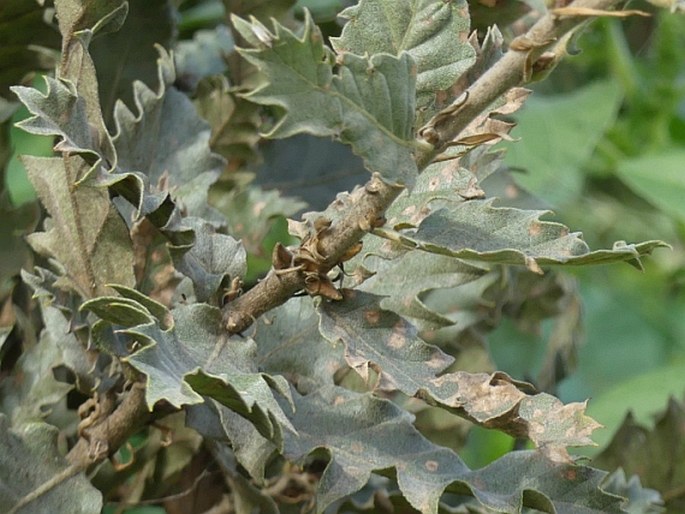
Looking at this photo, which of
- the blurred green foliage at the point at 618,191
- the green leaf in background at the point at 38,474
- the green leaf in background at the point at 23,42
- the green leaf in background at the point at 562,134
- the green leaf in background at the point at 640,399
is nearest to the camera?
the green leaf in background at the point at 38,474

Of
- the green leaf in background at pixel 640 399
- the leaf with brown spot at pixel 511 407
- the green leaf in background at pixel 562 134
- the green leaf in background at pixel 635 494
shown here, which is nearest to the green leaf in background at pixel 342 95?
the leaf with brown spot at pixel 511 407

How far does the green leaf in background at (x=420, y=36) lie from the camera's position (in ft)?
1.39

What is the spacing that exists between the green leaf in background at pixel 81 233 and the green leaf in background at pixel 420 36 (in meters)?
0.16

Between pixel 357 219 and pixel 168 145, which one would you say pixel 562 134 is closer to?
pixel 168 145

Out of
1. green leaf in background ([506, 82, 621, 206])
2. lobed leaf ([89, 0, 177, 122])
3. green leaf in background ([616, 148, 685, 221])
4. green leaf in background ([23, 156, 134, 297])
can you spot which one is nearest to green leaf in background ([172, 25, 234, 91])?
lobed leaf ([89, 0, 177, 122])

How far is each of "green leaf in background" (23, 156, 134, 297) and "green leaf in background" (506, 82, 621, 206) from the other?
2.75 ft

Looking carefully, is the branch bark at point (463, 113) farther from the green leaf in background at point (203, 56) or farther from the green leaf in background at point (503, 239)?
the green leaf in background at point (203, 56)

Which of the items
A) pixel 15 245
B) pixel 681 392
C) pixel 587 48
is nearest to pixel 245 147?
pixel 15 245

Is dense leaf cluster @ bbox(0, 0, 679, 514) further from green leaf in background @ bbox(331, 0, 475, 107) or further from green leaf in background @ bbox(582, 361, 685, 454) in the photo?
green leaf in background @ bbox(582, 361, 685, 454)

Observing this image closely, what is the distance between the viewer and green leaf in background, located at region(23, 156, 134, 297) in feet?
1.72

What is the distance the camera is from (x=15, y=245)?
63 centimetres

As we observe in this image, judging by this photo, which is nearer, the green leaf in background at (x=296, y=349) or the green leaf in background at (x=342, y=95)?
the green leaf in background at (x=342, y=95)

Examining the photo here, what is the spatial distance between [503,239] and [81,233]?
21 centimetres

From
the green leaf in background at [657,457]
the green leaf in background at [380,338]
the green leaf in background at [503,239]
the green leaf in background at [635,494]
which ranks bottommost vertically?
the green leaf in background at [657,457]
